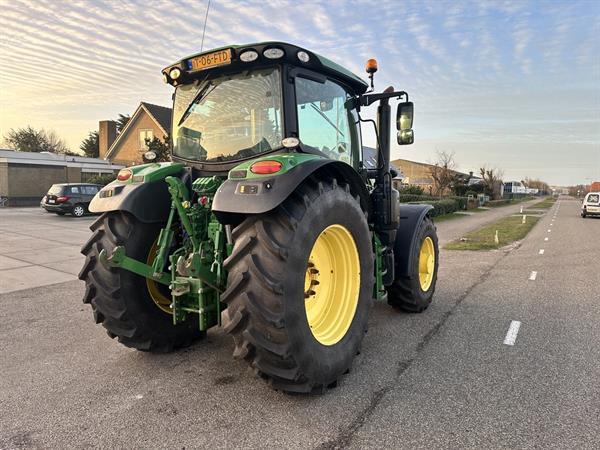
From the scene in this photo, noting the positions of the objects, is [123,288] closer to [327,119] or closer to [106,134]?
[327,119]

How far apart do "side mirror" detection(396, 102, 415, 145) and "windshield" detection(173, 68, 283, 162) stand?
157cm

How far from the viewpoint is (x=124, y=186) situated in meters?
3.83

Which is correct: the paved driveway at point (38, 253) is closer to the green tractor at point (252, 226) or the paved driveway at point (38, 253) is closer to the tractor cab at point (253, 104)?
the green tractor at point (252, 226)

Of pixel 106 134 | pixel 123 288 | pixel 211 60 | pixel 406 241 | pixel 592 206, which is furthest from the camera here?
pixel 106 134

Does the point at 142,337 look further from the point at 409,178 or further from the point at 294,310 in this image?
the point at 409,178

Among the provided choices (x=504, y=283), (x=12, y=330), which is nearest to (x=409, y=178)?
(x=504, y=283)

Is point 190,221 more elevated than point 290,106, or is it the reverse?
point 290,106

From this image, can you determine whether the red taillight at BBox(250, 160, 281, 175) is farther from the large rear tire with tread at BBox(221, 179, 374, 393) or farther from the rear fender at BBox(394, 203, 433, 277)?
the rear fender at BBox(394, 203, 433, 277)

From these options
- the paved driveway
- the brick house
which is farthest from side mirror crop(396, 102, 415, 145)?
the brick house

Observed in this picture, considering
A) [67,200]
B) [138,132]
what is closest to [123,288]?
[67,200]

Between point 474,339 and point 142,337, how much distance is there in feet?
11.2

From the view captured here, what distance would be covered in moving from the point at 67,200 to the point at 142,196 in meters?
19.4

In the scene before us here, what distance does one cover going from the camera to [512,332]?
16.3 feet

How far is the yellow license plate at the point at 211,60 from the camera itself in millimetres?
3599
